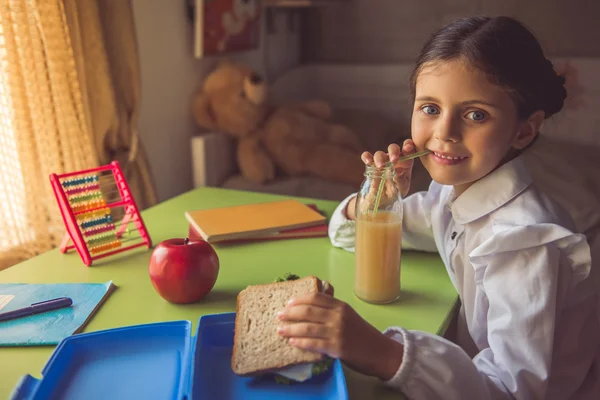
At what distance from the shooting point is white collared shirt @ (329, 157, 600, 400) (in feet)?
2.34

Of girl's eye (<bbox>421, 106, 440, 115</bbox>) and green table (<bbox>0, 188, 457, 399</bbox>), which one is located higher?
girl's eye (<bbox>421, 106, 440, 115</bbox>)

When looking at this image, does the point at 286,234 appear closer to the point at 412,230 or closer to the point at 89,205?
the point at 412,230

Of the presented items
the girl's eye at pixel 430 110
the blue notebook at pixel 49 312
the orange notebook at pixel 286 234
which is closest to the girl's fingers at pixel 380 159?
the girl's eye at pixel 430 110

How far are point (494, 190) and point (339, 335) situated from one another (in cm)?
43

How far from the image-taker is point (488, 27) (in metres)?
0.88

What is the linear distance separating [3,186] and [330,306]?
1225 mm

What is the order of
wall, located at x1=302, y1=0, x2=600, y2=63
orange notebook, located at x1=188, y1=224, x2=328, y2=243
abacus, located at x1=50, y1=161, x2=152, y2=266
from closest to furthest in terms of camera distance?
abacus, located at x1=50, y1=161, x2=152, y2=266 < orange notebook, located at x1=188, y1=224, x2=328, y2=243 < wall, located at x1=302, y1=0, x2=600, y2=63

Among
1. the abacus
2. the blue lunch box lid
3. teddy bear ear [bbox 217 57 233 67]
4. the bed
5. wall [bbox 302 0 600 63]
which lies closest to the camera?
the blue lunch box lid

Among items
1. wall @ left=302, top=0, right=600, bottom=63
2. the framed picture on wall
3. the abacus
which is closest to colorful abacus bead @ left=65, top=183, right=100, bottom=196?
the abacus

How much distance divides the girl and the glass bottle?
0.06 metres

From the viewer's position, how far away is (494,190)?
928mm

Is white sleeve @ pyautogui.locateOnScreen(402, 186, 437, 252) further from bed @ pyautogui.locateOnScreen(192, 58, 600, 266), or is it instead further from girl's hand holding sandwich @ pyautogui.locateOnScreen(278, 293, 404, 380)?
bed @ pyautogui.locateOnScreen(192, 58, 600, 266)

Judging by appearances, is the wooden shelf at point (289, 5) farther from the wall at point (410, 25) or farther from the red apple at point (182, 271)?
the red apple at point (182, 271)

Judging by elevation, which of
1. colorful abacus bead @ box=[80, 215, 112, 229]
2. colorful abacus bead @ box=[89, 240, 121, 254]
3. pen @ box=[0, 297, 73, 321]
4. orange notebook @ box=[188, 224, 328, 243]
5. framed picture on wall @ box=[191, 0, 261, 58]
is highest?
framed picture on wall @ box=[191, 0, 261, 58]
